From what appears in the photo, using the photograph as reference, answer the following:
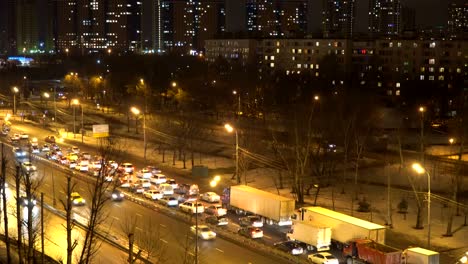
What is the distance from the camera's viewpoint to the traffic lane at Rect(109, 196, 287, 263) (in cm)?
2267

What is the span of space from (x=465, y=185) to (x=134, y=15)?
171436 millimetres

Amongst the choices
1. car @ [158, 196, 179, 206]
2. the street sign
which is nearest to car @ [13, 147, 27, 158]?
the street sign

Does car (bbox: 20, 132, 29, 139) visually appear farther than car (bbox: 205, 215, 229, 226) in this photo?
Yes

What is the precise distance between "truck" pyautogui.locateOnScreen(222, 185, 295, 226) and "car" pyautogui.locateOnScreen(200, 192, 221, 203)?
1521 millimetres

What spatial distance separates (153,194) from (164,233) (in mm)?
7342

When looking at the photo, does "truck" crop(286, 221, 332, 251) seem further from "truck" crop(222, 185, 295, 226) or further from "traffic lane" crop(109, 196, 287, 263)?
"truck" crop(222, 185, 295, 226)

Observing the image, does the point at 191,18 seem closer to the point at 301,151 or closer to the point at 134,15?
the point at 134,15

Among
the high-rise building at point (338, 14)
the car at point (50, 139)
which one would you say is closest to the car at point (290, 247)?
the car at point (50, 139)

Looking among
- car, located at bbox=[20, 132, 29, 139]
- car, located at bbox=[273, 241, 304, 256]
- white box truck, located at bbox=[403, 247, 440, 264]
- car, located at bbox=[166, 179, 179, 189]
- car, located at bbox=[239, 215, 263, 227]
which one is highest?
white box truck, located at bbox=[403, 247, 440, 264]

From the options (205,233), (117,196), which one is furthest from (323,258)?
→ (117,196)

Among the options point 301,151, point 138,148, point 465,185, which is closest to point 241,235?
point 301,151

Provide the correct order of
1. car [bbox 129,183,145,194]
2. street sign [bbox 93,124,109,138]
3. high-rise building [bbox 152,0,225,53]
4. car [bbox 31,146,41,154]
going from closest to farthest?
car [bbox 129,183,145,194]
car [bbox 31,146,41,154]
street sign [bbox 93,124,109,138]
high-rise building [bbox 152,0,225,53]

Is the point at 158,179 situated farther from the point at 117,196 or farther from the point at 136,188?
the point at 117,196

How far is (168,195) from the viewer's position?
33.2 meters
